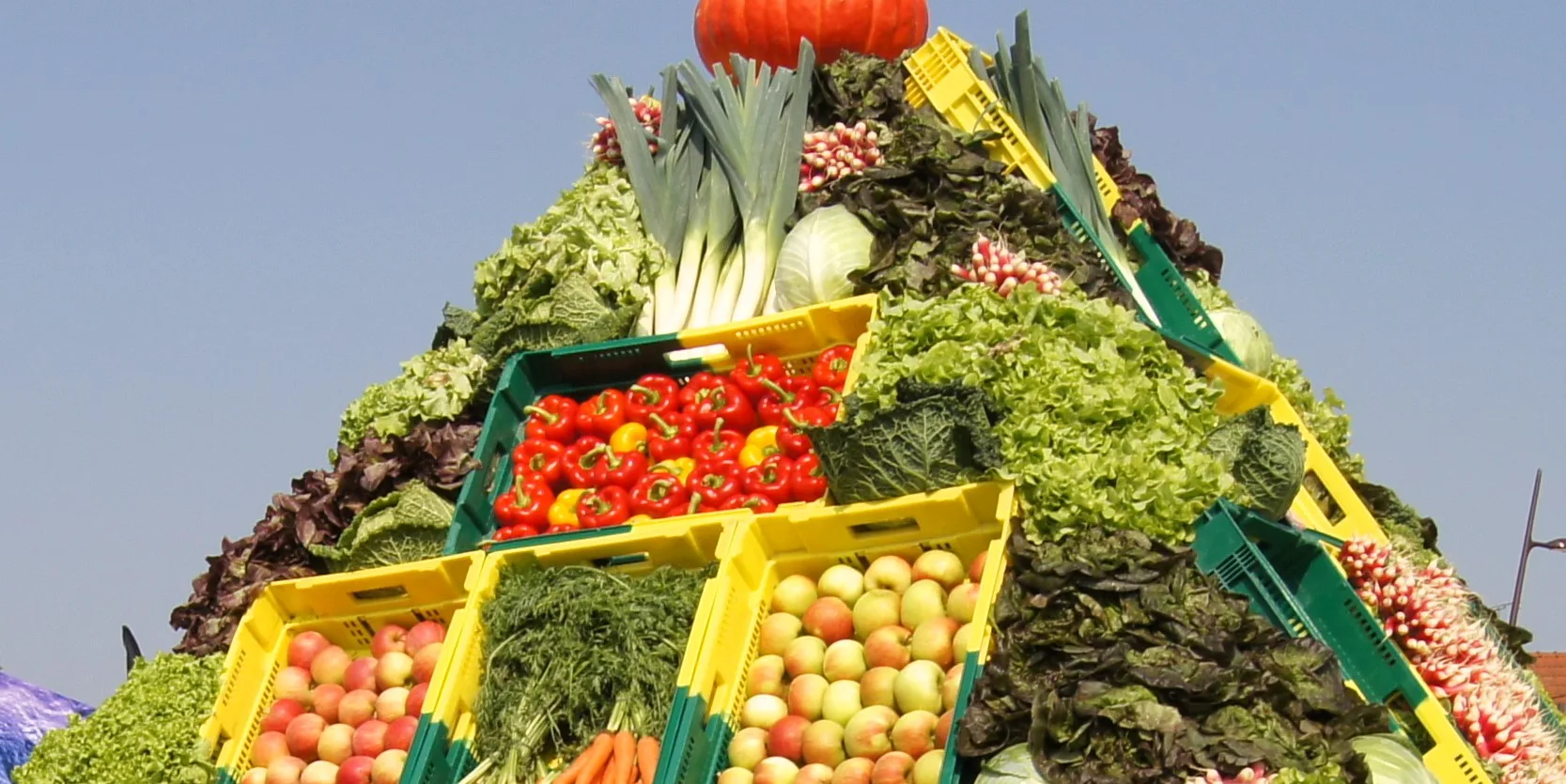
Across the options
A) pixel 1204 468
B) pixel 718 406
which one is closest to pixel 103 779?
pixel 718 406

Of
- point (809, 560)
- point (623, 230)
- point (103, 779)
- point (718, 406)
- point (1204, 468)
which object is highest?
point (623, 230)

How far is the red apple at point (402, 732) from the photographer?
795 cm

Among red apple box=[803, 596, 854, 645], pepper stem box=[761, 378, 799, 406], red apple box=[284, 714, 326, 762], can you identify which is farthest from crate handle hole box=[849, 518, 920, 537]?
red apple box=[284, 714, 326, 762]

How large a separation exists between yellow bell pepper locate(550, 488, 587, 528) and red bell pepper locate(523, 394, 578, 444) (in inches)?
16.9

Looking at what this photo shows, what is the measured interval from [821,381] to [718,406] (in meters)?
0.58

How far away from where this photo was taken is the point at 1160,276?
10.2 m

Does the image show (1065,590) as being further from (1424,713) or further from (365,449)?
(365,449)

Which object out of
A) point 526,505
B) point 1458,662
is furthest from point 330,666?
point 1458,662

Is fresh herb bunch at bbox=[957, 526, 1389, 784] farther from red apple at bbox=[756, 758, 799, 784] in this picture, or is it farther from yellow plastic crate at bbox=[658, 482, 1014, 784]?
red apple at bbox=[756, 758, 799, 784]

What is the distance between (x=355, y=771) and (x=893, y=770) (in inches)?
103

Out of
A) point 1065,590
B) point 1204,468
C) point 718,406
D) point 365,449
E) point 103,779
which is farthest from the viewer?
point 365,449

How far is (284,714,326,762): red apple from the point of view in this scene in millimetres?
8312

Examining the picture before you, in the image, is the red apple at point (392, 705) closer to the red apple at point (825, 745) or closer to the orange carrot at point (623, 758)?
the orange carrot at point (623, 758)

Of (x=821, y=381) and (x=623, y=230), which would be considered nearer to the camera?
(x=821, y=381)
